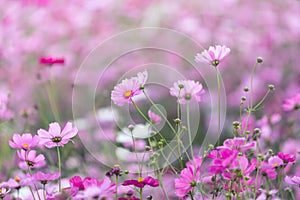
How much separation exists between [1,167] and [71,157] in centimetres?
21

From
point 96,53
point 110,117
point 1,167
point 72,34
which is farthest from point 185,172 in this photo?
point 72,34

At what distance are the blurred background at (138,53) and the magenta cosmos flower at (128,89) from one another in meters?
1.16

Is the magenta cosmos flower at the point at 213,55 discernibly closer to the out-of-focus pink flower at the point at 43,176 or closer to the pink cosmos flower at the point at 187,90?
the pink cosmos flower at the point at 187,90

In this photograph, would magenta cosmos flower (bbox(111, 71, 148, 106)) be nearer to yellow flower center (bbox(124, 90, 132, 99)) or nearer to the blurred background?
yellow flower center (bbox(124, 90, 132, 99))

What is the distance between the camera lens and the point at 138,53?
249cm

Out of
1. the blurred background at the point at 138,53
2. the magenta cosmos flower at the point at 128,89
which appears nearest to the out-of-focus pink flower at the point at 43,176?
the magenta cosmos flower at the point at 128,89

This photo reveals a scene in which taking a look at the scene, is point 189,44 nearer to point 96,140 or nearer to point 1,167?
point 96,140

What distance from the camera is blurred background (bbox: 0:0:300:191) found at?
2371 mm

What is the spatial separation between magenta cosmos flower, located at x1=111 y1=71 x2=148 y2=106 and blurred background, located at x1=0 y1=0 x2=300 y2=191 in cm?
116

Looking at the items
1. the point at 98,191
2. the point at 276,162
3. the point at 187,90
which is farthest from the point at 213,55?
the point at 98,191

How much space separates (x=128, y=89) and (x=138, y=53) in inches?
58.6

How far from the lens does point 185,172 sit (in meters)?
0.96

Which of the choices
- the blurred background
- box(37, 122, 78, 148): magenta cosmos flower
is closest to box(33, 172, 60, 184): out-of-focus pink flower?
box(37, 122, 78, 148): magenta cosmos flower

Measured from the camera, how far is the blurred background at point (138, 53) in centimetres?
237
